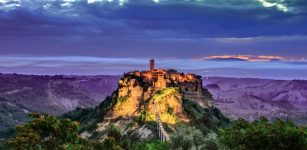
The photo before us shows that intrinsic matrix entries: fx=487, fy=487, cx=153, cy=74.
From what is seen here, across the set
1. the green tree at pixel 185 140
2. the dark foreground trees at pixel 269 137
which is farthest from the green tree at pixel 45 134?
the green tree at pixel 185 140

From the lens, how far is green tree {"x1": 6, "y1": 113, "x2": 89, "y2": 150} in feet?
160

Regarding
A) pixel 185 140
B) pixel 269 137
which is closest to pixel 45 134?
pixel 269 137

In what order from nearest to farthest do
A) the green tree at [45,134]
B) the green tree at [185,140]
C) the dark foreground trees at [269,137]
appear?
the green tree at [45,134] → the dark foreground trees at [269,137] → the green tree at [185,140]

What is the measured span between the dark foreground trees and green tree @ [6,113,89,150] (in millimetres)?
17431

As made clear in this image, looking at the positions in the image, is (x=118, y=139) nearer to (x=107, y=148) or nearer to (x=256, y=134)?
(x=107, y=148)

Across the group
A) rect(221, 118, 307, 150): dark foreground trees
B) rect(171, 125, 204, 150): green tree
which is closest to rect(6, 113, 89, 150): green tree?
rect(221, 118, 307, 150): dark foreground trees

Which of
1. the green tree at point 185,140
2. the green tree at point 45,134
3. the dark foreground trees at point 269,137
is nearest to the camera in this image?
the green tree at point 45,134

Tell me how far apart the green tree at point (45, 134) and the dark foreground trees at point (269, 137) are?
1743 cm

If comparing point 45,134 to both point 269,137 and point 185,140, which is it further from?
point 185,140

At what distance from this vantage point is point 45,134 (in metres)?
50.9

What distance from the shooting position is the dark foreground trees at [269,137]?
4919cm

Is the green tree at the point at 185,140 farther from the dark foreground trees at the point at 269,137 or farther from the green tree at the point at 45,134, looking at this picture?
the green tree at the point at 45,134

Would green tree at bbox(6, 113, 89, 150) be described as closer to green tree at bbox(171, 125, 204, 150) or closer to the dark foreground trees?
the dark foreground trees

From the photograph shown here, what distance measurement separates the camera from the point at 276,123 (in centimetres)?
5141
